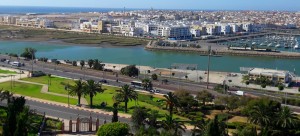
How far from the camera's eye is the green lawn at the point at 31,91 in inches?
1077

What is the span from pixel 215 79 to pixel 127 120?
18732 millimetres

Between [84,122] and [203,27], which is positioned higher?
[203,27]

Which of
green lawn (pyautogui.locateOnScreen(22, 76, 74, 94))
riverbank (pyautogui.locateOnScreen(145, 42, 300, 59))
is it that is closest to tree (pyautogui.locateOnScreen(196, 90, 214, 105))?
green lawn (pyautogui.locateOnScreen(22, 76, 74, 94))

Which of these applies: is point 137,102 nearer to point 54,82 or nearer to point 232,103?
point 232,103

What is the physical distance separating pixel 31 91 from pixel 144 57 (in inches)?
1150

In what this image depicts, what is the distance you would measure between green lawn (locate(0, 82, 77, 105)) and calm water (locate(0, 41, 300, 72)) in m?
22.0

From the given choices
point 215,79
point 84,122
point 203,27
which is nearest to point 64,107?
point 84,122

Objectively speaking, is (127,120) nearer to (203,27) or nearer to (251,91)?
(251,91)

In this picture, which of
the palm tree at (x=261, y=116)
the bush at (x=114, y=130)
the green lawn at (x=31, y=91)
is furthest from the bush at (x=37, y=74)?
the palm tree at (x=261, y=116)

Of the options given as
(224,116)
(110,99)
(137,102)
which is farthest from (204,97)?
(110,99)

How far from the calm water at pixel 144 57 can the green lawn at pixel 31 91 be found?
72.3ft

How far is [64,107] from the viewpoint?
82.3 feet

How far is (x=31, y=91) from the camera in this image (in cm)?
2958

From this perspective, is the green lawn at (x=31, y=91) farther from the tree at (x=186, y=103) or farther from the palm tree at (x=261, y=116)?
the palm tree at (x=261, y=116)
